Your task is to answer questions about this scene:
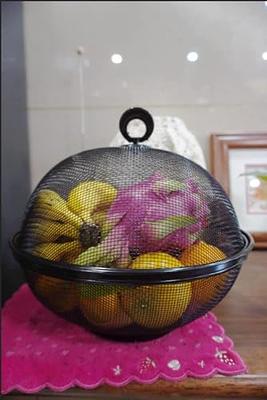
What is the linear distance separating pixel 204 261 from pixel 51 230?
17 centimetres

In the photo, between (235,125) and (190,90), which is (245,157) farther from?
(190,90)

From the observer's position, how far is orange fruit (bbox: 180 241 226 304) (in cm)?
40

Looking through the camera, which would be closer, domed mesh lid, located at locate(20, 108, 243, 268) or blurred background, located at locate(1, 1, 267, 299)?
domed mesh lid, located at locate(20, 108, 243, 268)

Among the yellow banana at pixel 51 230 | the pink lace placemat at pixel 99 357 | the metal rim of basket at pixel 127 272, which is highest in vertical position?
the yellow banana at pixel 51 230

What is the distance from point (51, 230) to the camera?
43 centimetres

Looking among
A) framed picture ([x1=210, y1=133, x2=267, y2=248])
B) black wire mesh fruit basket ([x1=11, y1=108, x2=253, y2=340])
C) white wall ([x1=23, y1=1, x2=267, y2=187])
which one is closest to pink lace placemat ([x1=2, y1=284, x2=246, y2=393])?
black wire mesh fruit basket ([x1=11, y1=108, x2=253, y2=340])

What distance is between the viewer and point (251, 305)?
0.49m

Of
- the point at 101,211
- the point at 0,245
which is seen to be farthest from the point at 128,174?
the point at 0,245

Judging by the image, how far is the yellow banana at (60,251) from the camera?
41 cm

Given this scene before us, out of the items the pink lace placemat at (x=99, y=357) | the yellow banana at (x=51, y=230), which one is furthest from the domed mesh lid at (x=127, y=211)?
the pink lace placemat at (x=99, y=357)

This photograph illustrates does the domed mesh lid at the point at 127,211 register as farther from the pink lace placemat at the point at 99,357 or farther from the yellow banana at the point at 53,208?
the pink lace placemat at the point at 99,357

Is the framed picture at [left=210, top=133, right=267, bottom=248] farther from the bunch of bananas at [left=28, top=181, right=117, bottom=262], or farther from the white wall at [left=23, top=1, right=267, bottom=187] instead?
the bunch of bananas at [left=28, top=181, right=117, bottom=262]

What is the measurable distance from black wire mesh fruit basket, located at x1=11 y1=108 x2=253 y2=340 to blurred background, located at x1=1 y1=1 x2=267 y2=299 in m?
0.18

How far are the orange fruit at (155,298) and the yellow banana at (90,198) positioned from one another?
0.23ft
